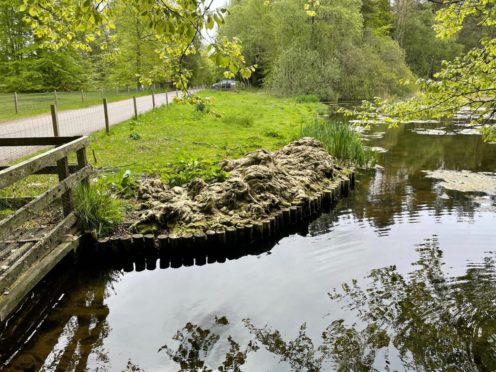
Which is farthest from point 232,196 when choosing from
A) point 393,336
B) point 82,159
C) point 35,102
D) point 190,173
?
point 35,102

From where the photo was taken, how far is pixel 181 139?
1466 cm

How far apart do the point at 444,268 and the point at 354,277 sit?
1355mm

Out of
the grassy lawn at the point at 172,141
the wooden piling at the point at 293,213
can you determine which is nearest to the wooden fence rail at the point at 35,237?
the grassy lawn at the point at 172,141

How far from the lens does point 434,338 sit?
448cm

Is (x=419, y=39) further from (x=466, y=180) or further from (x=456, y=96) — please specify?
(x=456, y=96)

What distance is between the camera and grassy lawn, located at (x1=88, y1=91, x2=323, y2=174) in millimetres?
11195

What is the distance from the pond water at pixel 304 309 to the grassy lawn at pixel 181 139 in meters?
3.60

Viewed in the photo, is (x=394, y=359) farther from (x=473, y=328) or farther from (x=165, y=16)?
(x=165, y=16)

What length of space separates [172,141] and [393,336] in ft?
35.6

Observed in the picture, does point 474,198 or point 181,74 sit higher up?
point 181,74

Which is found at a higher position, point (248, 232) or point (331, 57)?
point (331, 57)

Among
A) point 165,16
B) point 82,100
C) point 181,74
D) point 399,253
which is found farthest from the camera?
point 82,100

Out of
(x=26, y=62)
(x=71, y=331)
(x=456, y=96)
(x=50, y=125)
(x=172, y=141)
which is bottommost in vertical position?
(x=71, y=331)

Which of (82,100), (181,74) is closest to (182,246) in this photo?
(181,74)
